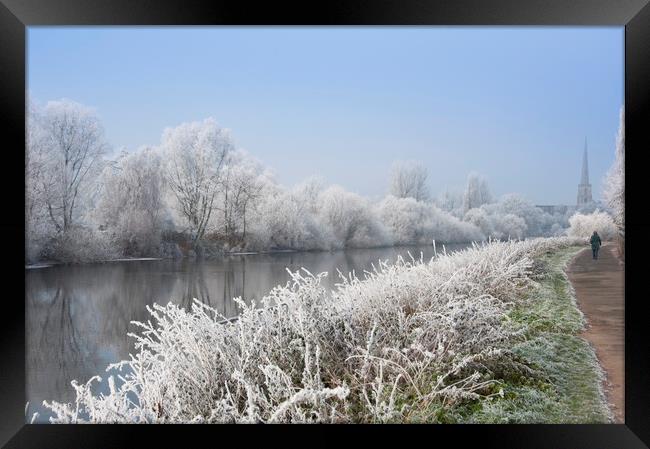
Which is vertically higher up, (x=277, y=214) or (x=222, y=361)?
(x=277, y=214)

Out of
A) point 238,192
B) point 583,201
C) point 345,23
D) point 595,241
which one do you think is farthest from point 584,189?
point 238,192

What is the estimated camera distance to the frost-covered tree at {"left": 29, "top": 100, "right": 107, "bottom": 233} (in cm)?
316

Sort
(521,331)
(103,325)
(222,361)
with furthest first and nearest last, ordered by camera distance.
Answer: (103,325) < (521,331) < (222,361)

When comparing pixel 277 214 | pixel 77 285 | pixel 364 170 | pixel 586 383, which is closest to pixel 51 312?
pixel 77 285

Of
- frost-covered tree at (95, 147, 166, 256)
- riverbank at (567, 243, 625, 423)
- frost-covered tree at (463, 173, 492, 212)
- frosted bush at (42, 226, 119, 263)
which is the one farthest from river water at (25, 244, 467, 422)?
riverbank at (567, 243, 625, 423)

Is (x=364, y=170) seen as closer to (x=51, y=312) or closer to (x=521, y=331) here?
(x=521, y=331)

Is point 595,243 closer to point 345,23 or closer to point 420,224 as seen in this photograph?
point 420,224

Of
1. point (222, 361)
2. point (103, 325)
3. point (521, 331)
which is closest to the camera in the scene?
point (222, 361)

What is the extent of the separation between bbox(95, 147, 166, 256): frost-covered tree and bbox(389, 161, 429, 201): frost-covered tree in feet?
4.89

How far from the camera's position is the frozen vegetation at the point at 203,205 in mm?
3170

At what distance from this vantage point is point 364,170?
10.5 feet

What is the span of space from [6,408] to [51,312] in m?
0.58

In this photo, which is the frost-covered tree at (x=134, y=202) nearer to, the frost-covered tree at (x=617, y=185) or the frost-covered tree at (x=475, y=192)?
the frost-covered tree at (x=475, y=192)

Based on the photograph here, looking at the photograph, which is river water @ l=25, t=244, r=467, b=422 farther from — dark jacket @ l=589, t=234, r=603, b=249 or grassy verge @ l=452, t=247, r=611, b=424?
dark jacket @ l=589, t=234, r=603, b=249
